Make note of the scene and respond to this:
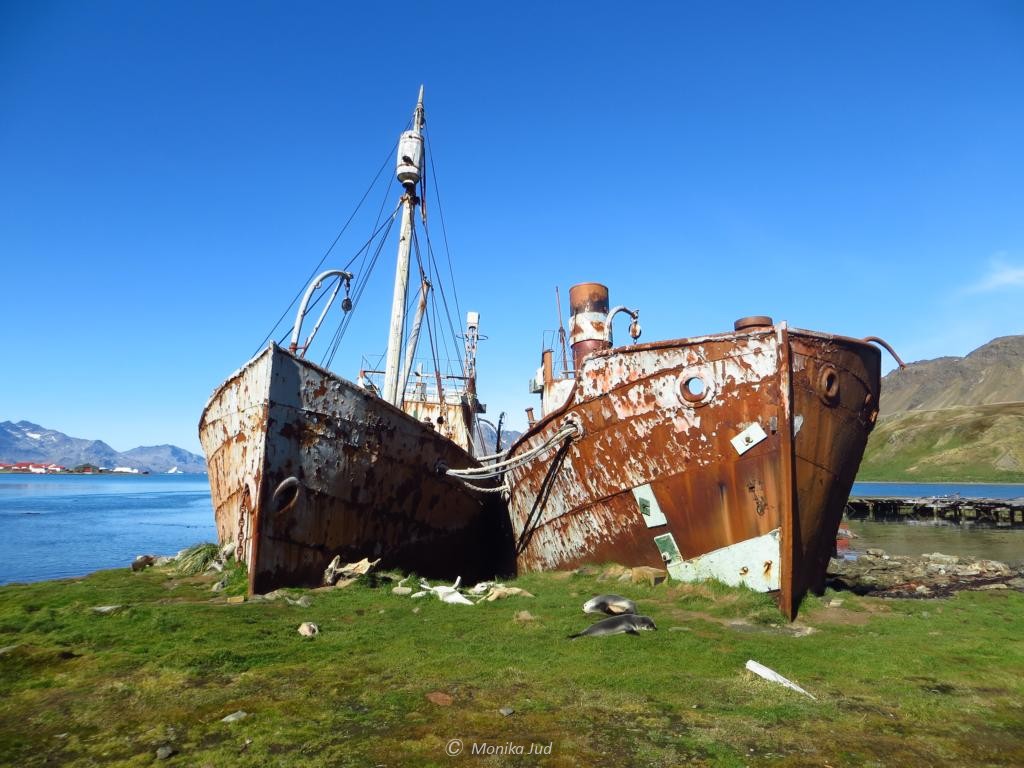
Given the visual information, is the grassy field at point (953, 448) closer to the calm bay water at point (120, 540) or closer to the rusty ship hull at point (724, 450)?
the calm bay water at point (120, 540)

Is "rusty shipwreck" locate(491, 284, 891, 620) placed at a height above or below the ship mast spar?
below

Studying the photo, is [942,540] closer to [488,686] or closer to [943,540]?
[943,540]

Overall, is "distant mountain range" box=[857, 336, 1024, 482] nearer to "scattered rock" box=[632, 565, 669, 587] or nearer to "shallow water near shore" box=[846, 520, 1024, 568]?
"shallow water near shore" box=[846, 520, 1024, 568]

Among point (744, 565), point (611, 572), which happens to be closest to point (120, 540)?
point (611, 572)

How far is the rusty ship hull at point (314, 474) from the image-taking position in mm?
9016

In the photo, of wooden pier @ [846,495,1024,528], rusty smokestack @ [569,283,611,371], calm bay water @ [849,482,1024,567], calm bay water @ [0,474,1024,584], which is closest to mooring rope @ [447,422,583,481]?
rusty smokestack @ [569,283,611,371]

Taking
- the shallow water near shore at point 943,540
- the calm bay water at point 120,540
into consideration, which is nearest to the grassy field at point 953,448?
the shallow water near shore at point 943,540

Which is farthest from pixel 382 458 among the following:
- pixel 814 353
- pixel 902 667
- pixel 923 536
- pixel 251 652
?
pixel 923 536

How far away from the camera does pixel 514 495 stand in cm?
1263

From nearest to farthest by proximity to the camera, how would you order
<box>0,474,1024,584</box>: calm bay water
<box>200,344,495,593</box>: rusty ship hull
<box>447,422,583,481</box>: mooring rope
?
<box>200,344,495,593</box>: rusty ship hull → <box>447,422,583,481</box>: mooring rope → <box>0,474,1024,584</box>: calm bay water

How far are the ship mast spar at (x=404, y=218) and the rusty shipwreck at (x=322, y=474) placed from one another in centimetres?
8

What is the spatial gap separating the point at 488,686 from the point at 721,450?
5323 mm

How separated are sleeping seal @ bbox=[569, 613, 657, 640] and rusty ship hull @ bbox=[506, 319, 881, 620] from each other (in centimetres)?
247

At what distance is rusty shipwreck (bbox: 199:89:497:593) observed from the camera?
905 cm
